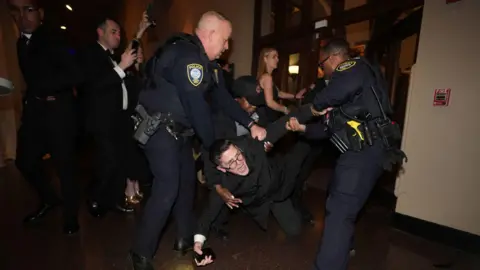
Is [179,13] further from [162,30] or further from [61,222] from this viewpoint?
[61,222]

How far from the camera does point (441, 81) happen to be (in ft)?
7.21

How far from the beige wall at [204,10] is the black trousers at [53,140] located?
308 centimetres

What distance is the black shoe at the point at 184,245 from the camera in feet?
6.78

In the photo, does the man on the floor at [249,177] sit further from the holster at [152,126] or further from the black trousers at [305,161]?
the black trousers at [305,161]

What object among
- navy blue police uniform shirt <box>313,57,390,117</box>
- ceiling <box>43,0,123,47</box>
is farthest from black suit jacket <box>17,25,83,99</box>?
ceiling <box>43,0,123,47</box>

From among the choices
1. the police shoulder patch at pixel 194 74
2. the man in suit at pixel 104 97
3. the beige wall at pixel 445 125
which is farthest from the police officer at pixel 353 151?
the man in suit at pixel 104 97

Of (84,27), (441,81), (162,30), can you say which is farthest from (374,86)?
(84,27)

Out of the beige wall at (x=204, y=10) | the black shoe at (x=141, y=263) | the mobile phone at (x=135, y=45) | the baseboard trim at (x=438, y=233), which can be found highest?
the beige wall at (x=204, y=10)

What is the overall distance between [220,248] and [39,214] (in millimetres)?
1534

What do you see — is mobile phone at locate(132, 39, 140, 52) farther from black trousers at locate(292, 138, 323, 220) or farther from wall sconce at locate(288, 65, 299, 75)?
wall sconce at locate(288, 65, 299, 75)

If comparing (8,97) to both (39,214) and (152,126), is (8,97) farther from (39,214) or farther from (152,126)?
(152,126)

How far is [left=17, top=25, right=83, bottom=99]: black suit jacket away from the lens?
2027 millimetres

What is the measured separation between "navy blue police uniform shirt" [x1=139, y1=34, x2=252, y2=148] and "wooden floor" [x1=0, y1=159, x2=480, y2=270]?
894 mm

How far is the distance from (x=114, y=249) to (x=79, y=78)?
121 cm
